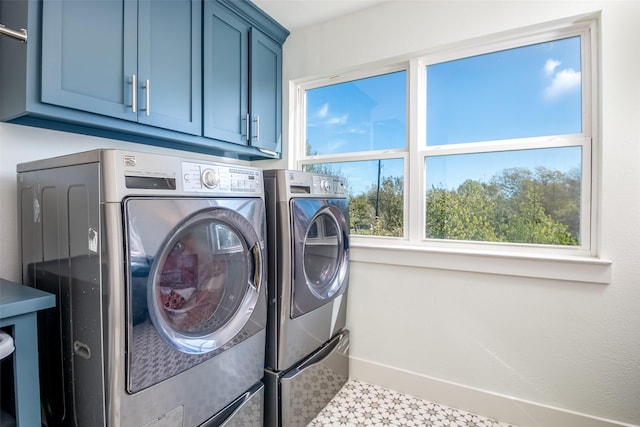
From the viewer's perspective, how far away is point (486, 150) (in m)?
1.81

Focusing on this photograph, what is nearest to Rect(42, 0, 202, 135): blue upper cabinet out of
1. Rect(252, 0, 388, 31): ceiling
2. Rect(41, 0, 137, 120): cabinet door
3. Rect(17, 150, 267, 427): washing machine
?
Rect(41, 0, 137, 120): cabinet door

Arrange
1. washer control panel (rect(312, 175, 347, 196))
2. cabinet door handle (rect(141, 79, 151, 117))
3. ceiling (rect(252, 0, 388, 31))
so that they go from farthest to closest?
1. ceiling (rect(252, 0, 388, 31))
2. washer control panel (rect(312, 175, 347, 196))
3. cabinet door handle (rect(141, 79, 151, 117))

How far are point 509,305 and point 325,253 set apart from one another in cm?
104

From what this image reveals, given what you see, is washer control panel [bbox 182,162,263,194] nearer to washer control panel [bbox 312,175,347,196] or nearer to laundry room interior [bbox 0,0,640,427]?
laundry room interior [bbox 0,0,640,427]

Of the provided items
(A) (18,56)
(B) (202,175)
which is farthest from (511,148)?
(A) (18,56)

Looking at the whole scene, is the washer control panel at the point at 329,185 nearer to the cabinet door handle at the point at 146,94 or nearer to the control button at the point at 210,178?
the control button at the point at 210,178

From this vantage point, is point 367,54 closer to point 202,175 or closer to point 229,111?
point 229,111

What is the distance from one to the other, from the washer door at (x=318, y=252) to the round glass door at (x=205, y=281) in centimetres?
25

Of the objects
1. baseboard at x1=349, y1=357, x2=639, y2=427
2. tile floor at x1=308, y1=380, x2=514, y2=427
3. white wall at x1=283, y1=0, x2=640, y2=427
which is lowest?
tile floor at x1=308, y1=380, x2=514, y2=427

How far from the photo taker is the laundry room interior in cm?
103

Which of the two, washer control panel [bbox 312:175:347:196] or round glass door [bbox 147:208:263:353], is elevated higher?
washer control panel [bbox 312:175:347:196]

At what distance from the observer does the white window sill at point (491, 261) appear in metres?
1.51

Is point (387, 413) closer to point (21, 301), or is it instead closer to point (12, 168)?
point (21, 301)

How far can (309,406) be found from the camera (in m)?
1.62
